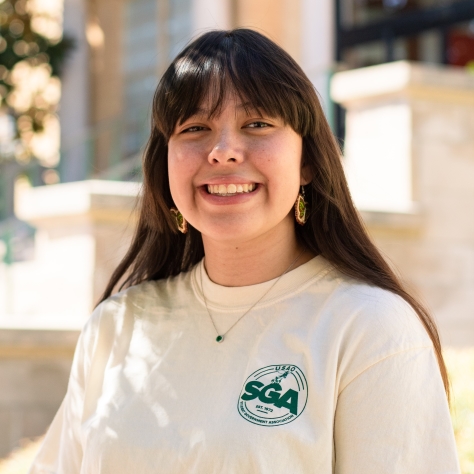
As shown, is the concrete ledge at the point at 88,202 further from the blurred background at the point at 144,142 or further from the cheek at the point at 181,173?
the cheek at the point at 181,173

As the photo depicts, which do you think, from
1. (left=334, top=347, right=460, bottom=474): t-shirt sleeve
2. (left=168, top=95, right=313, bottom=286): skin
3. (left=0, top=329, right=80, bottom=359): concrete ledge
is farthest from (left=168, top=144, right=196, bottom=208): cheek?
(left=0, top=329, right=80, bottom=359): concrete ledge

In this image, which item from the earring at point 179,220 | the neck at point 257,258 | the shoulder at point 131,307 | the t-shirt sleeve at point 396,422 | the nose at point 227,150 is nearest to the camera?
the t-shirt sleeve at point 396,422

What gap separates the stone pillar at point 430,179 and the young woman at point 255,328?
419cm

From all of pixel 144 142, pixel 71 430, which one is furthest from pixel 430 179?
pixel 71 430

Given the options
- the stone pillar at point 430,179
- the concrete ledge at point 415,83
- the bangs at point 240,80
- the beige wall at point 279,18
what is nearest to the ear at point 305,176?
the bangs at point 240,80

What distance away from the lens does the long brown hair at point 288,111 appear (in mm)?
2113

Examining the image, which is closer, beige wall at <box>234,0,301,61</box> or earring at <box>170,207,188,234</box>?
earring at <box>170,207,188,234</box>

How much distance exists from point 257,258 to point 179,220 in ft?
1.24

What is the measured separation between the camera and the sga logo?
75.9 inches

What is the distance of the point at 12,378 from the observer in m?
4.99

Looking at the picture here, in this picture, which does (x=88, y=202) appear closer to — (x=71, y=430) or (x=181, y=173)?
(x=71, y=430)

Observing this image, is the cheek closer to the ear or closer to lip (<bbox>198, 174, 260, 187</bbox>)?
lip (<bbox>198, 174, 260, 187</bbox>)

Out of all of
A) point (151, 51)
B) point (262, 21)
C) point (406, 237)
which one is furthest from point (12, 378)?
point (151, 51)

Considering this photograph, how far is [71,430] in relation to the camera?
93.0 inches
